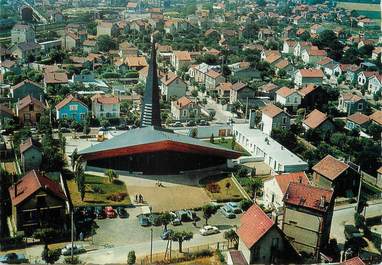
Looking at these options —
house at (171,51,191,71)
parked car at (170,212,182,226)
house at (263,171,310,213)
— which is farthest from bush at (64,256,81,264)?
house at (171,51,191,71)

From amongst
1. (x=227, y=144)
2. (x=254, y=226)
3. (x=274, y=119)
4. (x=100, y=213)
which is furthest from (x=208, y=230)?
(x=274, y=119)

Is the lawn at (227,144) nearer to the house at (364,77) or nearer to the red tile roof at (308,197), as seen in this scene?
the red tile roof at (308,197)

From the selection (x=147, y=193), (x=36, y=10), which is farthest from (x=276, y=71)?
(x=36, y=10)

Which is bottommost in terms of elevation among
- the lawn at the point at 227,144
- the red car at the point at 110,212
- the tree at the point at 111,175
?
the lawn at the point at 227,144

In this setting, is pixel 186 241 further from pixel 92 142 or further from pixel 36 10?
Answer: pixel 36 10

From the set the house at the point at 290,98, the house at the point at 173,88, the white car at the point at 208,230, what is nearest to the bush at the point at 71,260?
the white car at the point at 208,230

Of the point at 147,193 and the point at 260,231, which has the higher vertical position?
the point at 260,231
